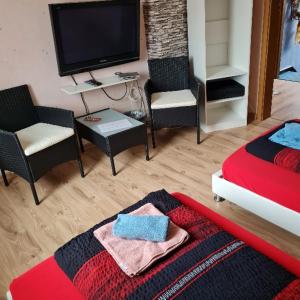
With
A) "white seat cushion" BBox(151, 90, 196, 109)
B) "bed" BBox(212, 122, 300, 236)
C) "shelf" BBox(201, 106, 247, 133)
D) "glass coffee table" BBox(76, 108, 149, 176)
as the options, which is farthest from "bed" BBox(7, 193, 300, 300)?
"shelf" BBox(201, 106, 247, 133)

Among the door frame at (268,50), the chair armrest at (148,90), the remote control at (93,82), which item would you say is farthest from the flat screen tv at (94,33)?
the door frame at (268,50)

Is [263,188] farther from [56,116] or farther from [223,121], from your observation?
[56,116]

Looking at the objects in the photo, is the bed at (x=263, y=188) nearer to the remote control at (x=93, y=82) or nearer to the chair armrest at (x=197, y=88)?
the chair armrest at (x=197, y=88)

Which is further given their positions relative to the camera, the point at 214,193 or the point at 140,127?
the point at 140,127

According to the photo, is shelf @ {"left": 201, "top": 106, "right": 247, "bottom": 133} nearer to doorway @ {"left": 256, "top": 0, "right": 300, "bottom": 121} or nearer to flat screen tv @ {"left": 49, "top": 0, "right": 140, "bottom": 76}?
doorway @ {"left": 256, "top": 0, "right": 300, "bottom": 121}

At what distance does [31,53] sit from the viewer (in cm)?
290

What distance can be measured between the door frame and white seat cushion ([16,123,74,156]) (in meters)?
2.20

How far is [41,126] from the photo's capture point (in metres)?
2.88

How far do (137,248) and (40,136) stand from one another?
5.34 ft

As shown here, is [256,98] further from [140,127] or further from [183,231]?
[183,231]

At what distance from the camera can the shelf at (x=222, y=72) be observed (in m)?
3.35

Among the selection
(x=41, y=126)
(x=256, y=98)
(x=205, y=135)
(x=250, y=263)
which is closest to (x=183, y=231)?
(x=250, y=263)

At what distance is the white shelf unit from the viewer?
321cm

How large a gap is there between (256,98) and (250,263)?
9.32 ft
